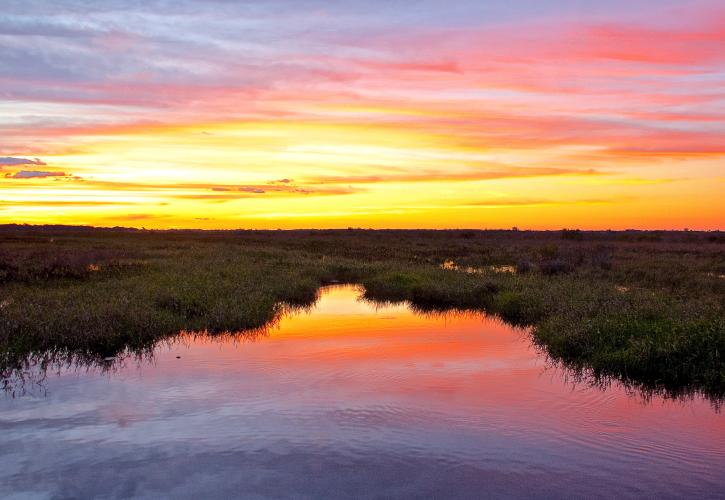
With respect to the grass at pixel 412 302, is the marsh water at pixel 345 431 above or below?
below

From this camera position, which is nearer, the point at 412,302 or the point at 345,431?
the point at 345,431

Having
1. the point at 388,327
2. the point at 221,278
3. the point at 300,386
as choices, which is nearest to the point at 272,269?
the point at 221,278

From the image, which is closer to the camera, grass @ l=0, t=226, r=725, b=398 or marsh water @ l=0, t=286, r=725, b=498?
marsh water @ l=0, t=286, r=725, b=498

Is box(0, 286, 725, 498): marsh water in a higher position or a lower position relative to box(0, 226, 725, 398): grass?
lower

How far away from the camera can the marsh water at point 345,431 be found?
7.26 metres

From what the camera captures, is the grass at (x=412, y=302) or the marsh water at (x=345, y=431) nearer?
the marsh water at (x=345, y=431)

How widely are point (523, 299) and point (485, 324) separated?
2.14 meters

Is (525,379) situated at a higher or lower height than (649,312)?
lower

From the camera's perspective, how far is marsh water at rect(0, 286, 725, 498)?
7.26 meters

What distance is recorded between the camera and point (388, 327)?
1802 centimetres

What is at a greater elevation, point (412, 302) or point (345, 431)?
point (412, 302)

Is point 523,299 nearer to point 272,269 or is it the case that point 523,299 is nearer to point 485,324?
point 485,324

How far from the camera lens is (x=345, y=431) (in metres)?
8.98

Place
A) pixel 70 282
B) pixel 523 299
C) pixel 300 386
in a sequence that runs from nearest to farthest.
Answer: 1. pixel 300 386
2. pixel 523 299
3. pixel 70 282
